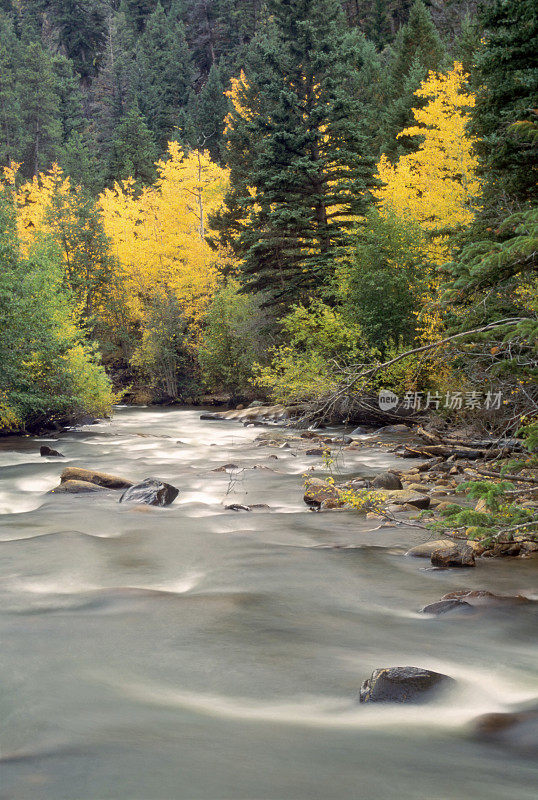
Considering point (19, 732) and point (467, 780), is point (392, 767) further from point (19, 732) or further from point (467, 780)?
point (19, 732)

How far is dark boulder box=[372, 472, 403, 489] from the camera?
12289 mm

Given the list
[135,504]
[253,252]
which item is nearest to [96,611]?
[135,504]

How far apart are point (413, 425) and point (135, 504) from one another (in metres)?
11.1

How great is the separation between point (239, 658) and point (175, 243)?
3614 cm

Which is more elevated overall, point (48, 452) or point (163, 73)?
point (163, 73)

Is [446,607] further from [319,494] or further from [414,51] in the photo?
[414,51]

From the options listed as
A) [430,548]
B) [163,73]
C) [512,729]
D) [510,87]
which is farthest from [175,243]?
[163,73]

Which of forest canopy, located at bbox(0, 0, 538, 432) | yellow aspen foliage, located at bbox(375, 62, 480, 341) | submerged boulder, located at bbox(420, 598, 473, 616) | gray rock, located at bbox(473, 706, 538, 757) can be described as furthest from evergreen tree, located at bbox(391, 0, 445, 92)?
gray rock, located at bbox(473, 706, 538, 757)

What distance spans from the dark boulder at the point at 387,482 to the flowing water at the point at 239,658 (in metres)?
1.42

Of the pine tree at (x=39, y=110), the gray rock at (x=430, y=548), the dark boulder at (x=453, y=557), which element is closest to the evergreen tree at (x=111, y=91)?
the pine tree at (x=39, y=110)

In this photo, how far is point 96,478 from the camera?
14031mm

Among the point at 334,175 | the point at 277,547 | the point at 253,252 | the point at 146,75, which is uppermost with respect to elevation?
the point at 146,75

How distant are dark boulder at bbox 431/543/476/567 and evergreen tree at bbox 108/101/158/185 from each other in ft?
187

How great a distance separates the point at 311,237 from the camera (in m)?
25.9
